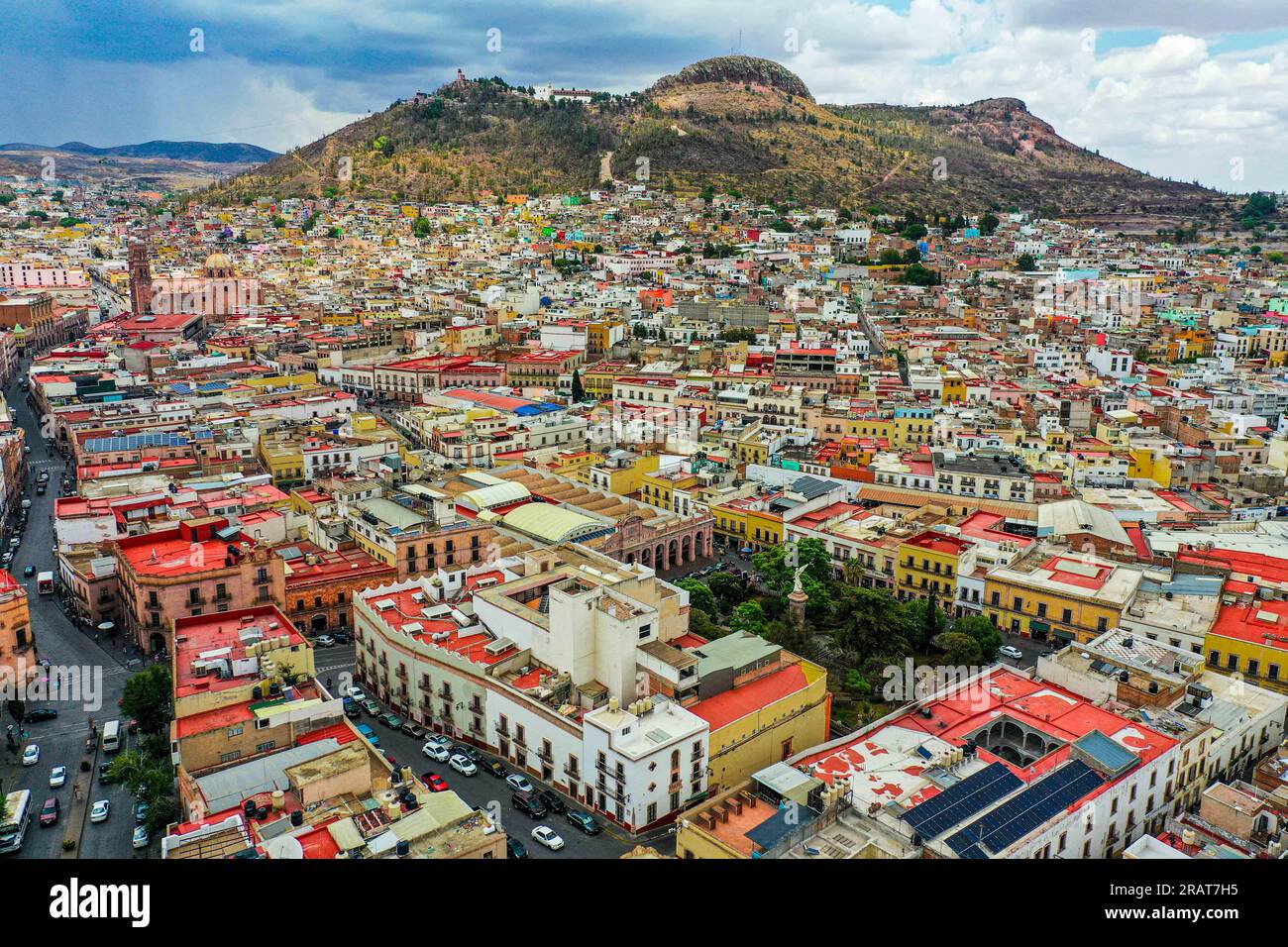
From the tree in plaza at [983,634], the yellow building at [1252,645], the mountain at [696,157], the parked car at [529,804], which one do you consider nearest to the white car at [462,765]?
the parked car at [529,804]

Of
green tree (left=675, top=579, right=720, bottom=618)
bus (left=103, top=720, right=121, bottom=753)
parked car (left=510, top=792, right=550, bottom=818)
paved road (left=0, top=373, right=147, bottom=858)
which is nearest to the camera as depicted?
paved road (left=0, top=373, right=147, bottom=858)

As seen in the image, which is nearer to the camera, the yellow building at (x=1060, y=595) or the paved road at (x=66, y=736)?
the paved road at (x=66, y=736)

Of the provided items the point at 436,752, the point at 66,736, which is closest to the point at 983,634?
the point at 436,752

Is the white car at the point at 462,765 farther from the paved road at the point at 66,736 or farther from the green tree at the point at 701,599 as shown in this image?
the green tree at the point at 701,599

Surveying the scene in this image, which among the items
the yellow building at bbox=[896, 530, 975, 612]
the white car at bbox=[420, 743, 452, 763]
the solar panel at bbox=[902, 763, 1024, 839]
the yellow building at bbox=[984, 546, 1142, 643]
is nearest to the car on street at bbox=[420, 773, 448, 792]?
the white car at bbox=[420, 743, 452, 763]

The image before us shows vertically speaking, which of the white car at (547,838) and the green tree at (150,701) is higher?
the green tree at (150,701)

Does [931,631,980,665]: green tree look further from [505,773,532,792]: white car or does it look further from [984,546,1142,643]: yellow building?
[505,773,532,792]: white car
